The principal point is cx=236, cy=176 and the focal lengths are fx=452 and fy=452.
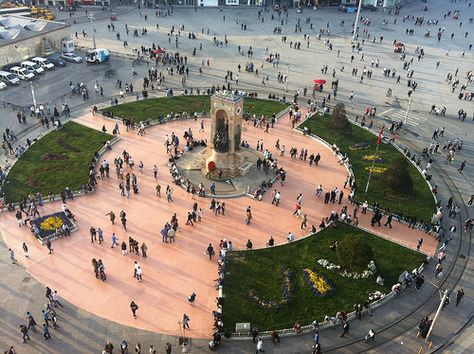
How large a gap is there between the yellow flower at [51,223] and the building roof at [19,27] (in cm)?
3908

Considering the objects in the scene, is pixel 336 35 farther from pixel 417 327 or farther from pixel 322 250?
pixel 417 327

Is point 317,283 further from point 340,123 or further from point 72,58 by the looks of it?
point 72,58

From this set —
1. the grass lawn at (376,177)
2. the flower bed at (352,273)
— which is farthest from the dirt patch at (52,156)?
the flower bed at (352,273)

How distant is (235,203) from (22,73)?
40.6 metres

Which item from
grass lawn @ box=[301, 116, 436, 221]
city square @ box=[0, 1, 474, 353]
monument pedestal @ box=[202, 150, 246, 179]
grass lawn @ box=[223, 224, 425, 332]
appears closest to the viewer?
city square @ box=[0, 1, 474, 353]

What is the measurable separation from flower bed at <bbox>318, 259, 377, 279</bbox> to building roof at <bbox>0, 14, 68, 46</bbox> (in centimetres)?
5552

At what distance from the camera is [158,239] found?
1420 inches

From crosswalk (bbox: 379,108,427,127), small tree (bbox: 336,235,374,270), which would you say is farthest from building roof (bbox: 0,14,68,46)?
small tree (bbox: 336,235,374,270)

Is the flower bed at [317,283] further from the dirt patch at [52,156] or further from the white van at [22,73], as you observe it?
the white van at [22,73]

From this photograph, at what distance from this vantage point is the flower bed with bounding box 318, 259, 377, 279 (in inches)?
1289

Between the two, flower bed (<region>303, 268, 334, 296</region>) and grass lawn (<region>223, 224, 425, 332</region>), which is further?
flower bed (<region>303, 268, 334, 296</region>)

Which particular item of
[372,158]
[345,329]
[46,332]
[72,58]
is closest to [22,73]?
[72,58]

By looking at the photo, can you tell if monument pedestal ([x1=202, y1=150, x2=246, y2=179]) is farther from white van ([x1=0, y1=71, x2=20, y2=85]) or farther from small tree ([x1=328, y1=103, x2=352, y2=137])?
white van ([x1=0, y1=71, x2=20, y2=85])

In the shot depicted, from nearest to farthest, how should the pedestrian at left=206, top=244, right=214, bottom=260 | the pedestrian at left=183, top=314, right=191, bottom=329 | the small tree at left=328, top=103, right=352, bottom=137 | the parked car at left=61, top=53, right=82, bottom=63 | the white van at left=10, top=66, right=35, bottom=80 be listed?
the pedestrian at left=183, top=314, right=191, bottom=329
the pedestrian at left=206, top=244, right=214, bottom=260
the small tree at left=328, top=103, right=352, bottom=137
the white van at left=10, top=66, right=35, bottom=80
the parked car at left=61, top=53, right=82, bottom=63
